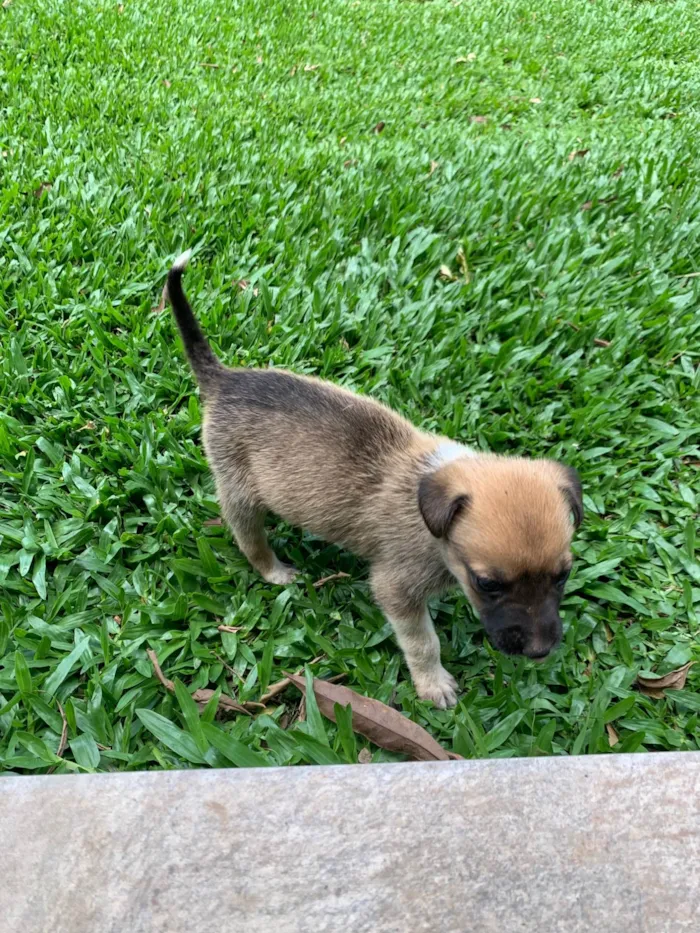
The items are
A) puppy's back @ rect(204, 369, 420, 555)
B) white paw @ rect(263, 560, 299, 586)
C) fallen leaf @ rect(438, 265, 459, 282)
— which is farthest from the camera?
fallen leaf @ rect(438, 265, 459, 282)

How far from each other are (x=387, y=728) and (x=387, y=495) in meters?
0.91

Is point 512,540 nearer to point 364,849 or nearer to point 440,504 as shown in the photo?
point 440,504

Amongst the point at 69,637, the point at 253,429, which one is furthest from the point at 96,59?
the point at 69,637

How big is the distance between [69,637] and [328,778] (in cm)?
154

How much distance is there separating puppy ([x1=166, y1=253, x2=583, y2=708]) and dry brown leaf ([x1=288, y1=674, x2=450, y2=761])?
25 centimetres

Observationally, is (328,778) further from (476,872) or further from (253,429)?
(253,429)

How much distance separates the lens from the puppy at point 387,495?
236cm

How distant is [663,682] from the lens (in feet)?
9.18

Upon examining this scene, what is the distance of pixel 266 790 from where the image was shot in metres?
1.91

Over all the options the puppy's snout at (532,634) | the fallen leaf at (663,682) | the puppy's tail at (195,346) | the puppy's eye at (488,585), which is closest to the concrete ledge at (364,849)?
the puppy's snout at (532,634)

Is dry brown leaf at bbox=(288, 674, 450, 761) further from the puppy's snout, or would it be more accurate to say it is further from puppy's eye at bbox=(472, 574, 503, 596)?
puppy's eye at bbox=(472, 574, 503, 596)

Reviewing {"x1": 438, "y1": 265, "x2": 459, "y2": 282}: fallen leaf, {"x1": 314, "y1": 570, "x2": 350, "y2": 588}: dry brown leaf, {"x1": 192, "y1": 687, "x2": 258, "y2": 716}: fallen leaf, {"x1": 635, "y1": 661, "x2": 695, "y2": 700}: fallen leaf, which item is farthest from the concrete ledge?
{"x1": 438, "y1": 265, "x2": 459, "y2": 282}: fallen leaf

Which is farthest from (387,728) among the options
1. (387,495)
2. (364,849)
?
(387,495)

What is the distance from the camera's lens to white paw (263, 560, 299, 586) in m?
3.23
